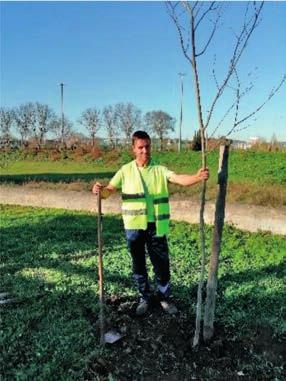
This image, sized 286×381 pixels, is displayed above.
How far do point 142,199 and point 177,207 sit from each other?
7.77m

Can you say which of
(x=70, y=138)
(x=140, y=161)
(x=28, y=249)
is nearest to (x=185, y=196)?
(x=28, y=249)

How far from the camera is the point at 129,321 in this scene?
5.50 m

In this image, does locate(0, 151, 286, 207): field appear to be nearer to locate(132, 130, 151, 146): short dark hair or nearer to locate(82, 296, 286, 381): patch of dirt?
locate(82, 296, 286, 381): patch of dirt

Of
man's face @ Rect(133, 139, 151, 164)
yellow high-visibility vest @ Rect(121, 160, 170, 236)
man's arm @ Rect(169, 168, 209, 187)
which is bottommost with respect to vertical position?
yellow high-visibility vest @ Rect(121, 160, 170, 236)

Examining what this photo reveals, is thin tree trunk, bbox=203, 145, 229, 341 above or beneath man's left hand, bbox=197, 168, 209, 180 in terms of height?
beneath

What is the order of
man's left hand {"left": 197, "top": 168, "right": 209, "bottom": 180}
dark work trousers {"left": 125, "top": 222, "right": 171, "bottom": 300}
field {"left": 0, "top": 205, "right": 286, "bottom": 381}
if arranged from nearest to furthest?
1. man's left hand {"left": 197, "top": 168, "right": 209, "bottom": 180}
2. field {"left": 0, "top": 205, "right": 286, "bottom": 381}
3. dark work trousers {"left": 125, "top": 222, "right": 171, "bottom": 300}

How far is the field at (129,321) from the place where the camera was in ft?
15.2

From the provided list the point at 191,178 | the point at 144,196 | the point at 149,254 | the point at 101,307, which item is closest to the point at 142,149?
the point at 144,196

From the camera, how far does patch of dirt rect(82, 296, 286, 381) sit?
4.55 metres

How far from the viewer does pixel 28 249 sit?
948 cm

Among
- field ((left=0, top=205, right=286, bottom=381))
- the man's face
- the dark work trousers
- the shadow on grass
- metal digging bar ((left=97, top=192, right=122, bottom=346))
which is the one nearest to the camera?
field ((left=0, top=205, right=286, bottom=381))

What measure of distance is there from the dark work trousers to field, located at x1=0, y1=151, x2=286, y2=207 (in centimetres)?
692

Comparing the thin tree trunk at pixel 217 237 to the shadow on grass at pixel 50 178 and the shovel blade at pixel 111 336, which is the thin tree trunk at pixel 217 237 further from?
the shadow on grass at pixel 50 178

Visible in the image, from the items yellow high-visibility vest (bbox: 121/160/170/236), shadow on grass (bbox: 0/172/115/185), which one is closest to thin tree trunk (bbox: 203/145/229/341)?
yellow high-visibility vest (bbox: 121/160/170/236)
